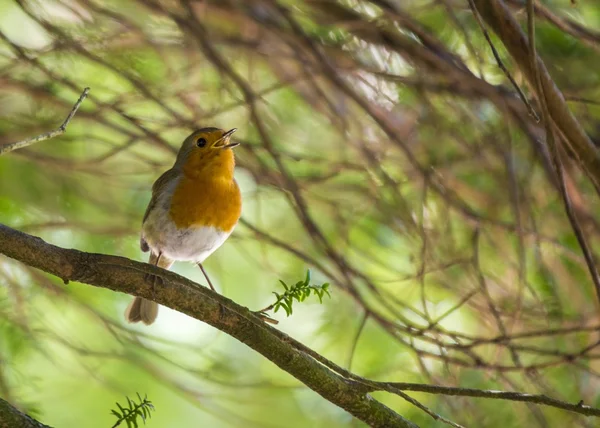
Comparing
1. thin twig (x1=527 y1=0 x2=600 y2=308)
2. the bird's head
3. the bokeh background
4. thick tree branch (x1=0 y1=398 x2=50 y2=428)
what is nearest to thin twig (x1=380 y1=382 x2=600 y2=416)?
thin twig (x1=527 y1=0 x2=600 y2=308)

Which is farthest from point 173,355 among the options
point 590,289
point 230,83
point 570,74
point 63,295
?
point 570,74

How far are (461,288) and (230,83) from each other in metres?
1.39

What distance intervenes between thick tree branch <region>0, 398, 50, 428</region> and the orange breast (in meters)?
1.63

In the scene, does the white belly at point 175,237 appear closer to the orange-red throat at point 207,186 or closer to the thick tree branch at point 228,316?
the orange-red throat at point 207,186

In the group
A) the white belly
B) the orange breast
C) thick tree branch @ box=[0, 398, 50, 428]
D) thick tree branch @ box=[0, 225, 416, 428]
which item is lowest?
thick tree branch @ box=[0, 398, 50, 428]

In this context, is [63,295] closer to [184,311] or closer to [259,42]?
[259,42]

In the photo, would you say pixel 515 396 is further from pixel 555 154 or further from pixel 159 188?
pixel 159 188

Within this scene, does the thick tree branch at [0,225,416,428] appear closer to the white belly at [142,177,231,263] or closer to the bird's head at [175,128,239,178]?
the white belly at [142,177,231,263]

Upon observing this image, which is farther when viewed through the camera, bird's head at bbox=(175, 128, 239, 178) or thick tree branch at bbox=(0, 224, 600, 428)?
bird's head at bbox=(175, 128, 239, 178)

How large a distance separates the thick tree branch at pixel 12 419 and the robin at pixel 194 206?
5.33 ft

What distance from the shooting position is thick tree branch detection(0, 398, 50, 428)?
1496mm

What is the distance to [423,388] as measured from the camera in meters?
1.78

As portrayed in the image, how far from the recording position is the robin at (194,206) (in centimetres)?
313

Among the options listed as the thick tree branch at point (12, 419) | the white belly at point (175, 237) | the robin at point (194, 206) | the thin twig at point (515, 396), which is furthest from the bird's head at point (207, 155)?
the thick tree branch at point (12, 419)
